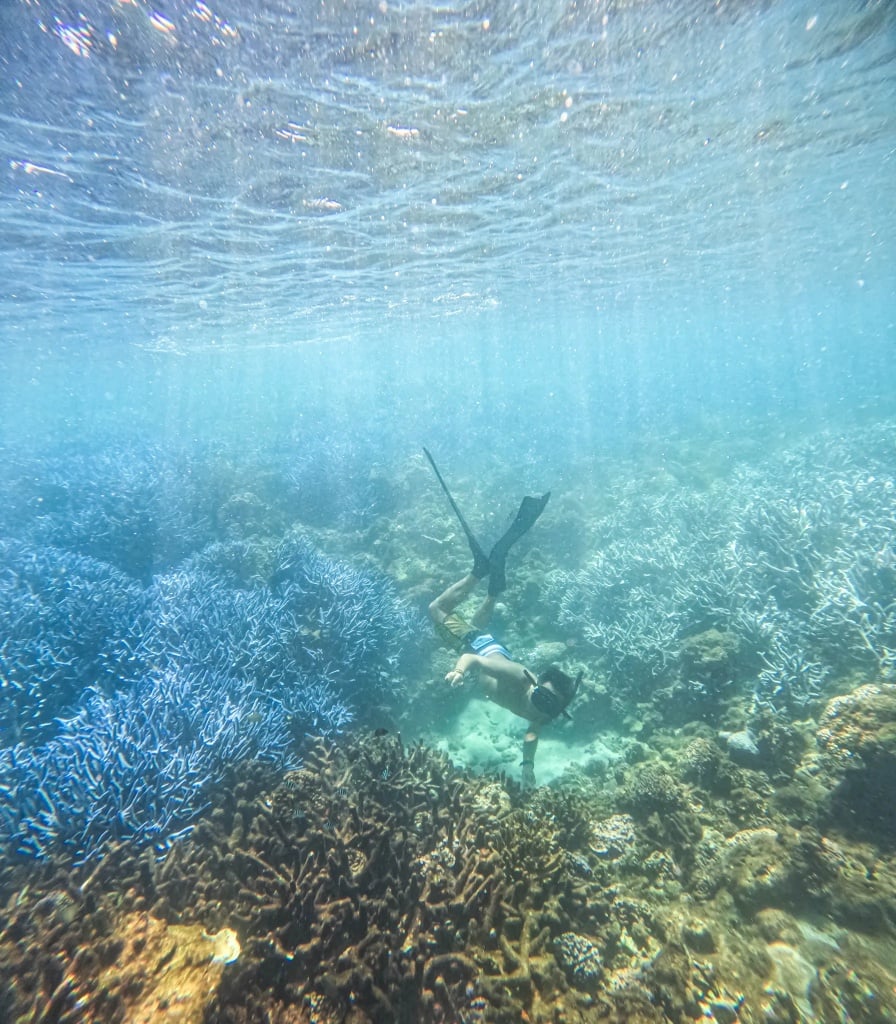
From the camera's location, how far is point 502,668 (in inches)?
276

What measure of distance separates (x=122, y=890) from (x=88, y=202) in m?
14.0

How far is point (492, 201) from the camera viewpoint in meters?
13.8

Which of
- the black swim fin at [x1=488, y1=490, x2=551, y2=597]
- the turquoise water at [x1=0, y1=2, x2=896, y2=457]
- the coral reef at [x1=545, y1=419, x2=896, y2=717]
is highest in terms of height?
the turquoise water at [x1=0, y1=2, x2=896, y2=457]

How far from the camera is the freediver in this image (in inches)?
238

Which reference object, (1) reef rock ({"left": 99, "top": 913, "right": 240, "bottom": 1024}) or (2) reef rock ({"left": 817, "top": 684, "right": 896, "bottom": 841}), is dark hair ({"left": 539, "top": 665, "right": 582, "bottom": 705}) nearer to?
(2) reef rock ({"left": 817, "top": 684, "right": 896, "bottom": 841})

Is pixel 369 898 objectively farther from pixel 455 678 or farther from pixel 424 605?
pixel 424 605

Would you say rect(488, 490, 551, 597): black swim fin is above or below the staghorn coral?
above

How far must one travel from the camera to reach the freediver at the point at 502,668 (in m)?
6.04

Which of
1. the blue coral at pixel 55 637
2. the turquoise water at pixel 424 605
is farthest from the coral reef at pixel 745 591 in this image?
the blue coral at pixel 55 637

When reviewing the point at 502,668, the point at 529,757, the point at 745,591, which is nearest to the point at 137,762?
the point at 502,668

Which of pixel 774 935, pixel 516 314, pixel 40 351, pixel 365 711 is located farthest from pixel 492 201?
pixel 40 351

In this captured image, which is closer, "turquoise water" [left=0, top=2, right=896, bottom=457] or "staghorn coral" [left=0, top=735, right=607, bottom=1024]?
"staghorn coral" [left=0, top=735, right=607, bottom=1024]

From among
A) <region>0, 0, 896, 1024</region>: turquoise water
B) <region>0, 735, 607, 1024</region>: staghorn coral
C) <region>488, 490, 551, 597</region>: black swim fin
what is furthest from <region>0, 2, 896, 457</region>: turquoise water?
<region>0, 735, 607, 1024</region>: staghorn coral

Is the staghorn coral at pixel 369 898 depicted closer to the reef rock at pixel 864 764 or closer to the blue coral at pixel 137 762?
the blue coral at pixel 137 762
